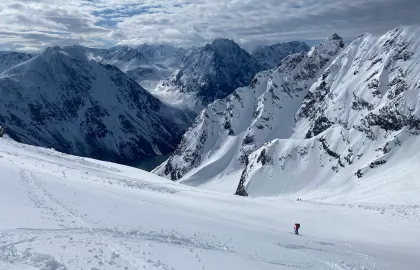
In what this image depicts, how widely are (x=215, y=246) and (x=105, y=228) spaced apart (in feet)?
22.8

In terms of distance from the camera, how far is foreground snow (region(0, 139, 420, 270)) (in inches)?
797

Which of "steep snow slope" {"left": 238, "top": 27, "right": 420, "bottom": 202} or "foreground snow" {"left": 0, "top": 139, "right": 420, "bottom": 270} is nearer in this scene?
"foreground snow" {"left": 0, "top": 139, "right": 420, "bottom": 270}

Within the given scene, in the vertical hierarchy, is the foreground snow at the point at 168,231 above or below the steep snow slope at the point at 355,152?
above

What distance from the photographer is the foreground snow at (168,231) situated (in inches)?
797

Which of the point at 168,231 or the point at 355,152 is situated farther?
the point at 355,152

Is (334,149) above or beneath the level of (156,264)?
beneath

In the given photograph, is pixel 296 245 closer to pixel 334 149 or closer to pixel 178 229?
pixel 178 229

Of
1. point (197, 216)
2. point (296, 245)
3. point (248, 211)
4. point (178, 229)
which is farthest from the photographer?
point (248, 211)

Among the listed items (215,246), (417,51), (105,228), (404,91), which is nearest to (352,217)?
(215,246)

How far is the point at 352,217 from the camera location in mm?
45344

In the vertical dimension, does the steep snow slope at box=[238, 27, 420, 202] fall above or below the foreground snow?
below

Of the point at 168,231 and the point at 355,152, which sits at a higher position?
the point at 168,231

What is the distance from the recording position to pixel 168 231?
2711 cm

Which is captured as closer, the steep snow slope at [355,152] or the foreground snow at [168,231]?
the foreground snow at [168,231]
